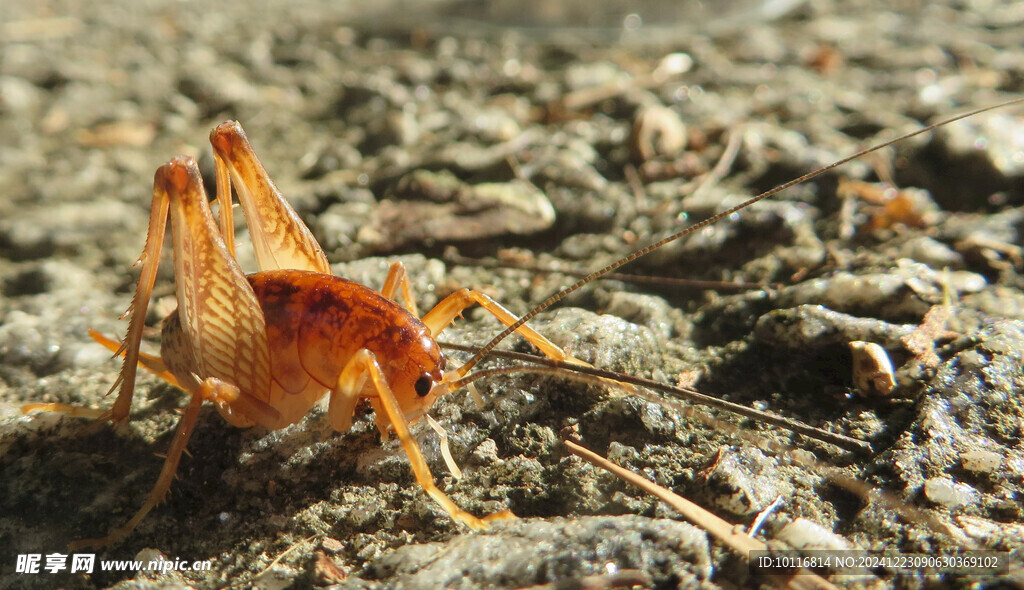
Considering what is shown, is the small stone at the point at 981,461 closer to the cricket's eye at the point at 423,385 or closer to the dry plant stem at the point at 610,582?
the dry plant stem at the point at 610,582

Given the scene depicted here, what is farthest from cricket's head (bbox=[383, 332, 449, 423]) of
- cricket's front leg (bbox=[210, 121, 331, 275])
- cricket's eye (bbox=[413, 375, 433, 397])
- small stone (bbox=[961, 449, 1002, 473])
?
small stone (bbox=[961, 449, 1002, 473])

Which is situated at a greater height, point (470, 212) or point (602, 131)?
point (602, 131)

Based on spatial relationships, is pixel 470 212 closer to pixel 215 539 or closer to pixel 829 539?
pixel 215 539

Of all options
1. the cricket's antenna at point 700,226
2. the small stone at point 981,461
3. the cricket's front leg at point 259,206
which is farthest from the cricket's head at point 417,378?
the small stone at point 981,461

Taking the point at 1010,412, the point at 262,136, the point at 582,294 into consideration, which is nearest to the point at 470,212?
the point at 582,294

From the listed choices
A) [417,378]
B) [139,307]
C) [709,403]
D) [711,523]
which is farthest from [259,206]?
[711,523]

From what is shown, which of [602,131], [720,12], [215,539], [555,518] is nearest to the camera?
[555,518]

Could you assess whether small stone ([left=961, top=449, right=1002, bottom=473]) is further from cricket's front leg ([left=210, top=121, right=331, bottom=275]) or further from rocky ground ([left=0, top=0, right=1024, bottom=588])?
cricket's front leg ([left=210, top=121, right=331, bottom=275])
